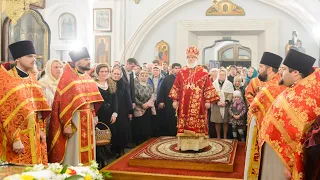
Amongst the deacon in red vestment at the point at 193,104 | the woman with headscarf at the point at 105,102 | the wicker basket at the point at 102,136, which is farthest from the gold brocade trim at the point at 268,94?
the woman with headscarf at the point at 105,102

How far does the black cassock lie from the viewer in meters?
7.48

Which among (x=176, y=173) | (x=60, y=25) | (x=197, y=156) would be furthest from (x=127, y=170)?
(x=60, y=25)

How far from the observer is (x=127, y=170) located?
17.4ft

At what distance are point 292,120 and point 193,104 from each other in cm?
321

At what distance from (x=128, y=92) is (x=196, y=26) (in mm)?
6981

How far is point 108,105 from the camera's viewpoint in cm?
574

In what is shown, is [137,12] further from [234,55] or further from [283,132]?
[283,132]


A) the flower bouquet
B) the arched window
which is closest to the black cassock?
the flower bouquet

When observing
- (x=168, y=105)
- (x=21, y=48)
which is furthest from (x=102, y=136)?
(x=168, y=105)

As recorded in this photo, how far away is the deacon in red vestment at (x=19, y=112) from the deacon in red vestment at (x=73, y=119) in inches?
23.8

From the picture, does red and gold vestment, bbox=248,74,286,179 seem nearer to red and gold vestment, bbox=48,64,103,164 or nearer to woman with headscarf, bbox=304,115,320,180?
woman with headscarf, bbox=304,115,320,180

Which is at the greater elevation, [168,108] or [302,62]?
[302,62]

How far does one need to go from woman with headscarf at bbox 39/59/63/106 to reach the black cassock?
8.95 ft

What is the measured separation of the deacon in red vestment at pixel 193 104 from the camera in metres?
6.09
